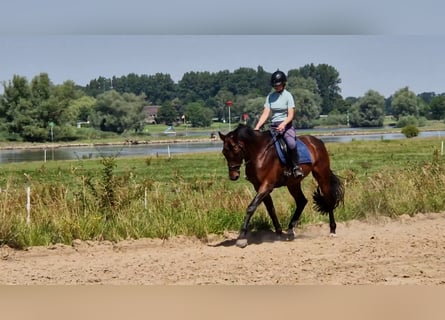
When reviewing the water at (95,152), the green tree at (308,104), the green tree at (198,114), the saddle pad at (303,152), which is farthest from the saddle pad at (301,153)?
the green tree at (198,114)

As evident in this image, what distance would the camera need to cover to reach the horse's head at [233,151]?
678 centimetres

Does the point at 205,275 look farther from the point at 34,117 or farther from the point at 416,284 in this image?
the point at 34,117

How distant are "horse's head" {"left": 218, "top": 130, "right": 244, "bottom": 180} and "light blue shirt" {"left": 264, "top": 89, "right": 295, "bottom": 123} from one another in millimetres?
519

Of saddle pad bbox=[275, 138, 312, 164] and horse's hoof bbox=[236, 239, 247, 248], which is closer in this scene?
horse's hoof bbox=[236, 239, 247, 248]

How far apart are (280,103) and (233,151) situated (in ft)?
2.50

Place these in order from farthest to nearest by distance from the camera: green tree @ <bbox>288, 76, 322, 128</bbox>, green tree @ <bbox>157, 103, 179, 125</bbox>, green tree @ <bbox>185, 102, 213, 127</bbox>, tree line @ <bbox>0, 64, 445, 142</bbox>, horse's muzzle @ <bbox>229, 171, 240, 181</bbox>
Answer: green tree @ <bbox>157, 103, 179, 125</bbox> < green tree @ <bbox>185, 102, 213, 127</bbox> < tree line @ <bbox>0, 64, 445, 142</bbox> < green tree @ <bbox>288, 76, 322, 128</bbox> < horse's muzzle @ <bbox>229, 171, 240, 181</bbox>

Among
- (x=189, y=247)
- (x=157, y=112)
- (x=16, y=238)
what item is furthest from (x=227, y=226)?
(x=157, y=112)

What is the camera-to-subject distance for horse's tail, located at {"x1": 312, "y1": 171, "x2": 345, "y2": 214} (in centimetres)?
764

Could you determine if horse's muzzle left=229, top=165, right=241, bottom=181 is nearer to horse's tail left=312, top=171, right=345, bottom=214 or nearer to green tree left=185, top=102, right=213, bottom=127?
horse's tail left=312, top=171, right=345, bottom=214

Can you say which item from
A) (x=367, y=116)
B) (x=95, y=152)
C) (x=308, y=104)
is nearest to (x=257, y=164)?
(x=308, y=104)

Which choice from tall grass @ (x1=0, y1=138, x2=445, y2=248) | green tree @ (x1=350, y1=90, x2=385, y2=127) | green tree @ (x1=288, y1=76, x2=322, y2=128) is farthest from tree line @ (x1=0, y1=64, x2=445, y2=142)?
tall grass @ (x1=0, y1=138, x2=445, y2=248)

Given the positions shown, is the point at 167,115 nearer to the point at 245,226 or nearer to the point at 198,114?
the point at 198,114

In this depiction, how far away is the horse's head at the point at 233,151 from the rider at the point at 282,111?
33 centimetres

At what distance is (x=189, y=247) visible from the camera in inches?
263
